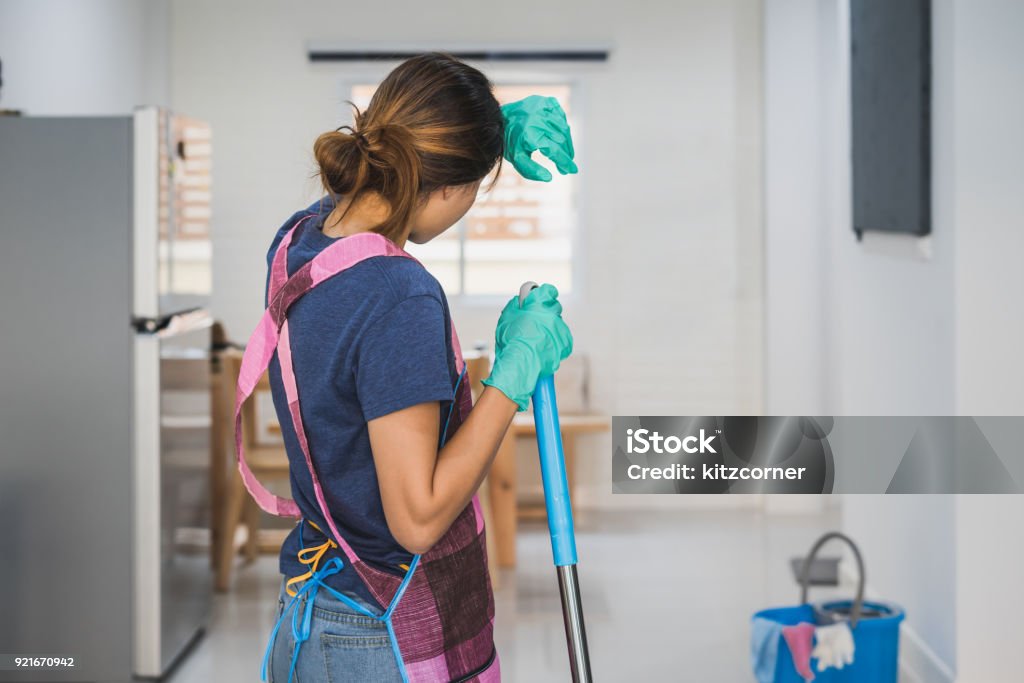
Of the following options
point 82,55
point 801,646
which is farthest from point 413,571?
point 82,55

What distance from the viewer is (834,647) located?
2092mm

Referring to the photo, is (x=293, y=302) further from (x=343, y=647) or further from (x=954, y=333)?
(x=954, y=333)

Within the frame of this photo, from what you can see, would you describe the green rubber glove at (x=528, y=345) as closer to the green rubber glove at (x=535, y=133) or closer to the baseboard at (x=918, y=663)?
the green rubber glove at (x=535, y=133)

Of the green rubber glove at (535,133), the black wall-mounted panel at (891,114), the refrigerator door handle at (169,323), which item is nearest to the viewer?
the green rubber glove at (535,133)

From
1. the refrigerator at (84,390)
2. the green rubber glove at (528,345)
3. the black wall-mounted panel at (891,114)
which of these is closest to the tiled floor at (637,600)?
the refrigerator at (84,390)

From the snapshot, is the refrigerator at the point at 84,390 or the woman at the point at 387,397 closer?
the woman at the point at 387,397

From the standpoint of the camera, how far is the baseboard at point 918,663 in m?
2.28

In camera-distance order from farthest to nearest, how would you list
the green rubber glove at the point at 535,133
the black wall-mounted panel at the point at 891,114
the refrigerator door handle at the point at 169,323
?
the refrigerator door handle at the point at 169,323, the black wall-mounted panel at the point at 891,114, the green rubber glove at the point at 535,133

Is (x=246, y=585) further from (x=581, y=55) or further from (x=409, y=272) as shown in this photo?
(x=409, y=272)

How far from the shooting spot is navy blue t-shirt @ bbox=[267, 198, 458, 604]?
2.74 feet

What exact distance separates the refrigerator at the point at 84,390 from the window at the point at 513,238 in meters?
1.99

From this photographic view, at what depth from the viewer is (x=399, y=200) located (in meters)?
0.89

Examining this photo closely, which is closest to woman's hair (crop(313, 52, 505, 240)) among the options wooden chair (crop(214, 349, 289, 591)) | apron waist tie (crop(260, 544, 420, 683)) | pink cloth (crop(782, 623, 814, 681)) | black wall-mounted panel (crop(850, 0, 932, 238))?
apron waist tie (crop(260, 544, 420, 683))

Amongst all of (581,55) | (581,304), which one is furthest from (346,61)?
(581,304)
